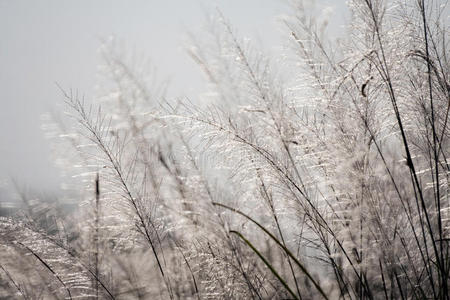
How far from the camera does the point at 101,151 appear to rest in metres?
1.57

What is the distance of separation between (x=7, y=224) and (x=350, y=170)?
62.6 inches

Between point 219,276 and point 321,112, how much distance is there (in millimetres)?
898

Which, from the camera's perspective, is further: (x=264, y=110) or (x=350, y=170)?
(x=264, y=110)

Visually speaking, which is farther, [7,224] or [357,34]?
[7,224]

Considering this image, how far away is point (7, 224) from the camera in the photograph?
168 centimetres

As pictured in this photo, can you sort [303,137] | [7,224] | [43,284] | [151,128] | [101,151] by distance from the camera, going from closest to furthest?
[303,137] → [101,151] → [7,224] → [43,284] → [151,128]

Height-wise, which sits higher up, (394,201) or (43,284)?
(394,201)

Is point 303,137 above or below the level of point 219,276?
above

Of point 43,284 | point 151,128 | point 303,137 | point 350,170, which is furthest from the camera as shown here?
point 151,128

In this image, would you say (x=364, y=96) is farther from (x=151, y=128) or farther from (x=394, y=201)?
(x=151, y=128)

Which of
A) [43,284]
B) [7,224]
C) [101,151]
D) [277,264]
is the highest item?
[101,151]

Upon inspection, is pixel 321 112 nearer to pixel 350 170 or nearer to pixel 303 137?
pixel 303 137

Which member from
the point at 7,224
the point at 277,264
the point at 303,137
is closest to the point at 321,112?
the point at 303,137

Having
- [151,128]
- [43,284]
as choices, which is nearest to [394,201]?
[151,128]
